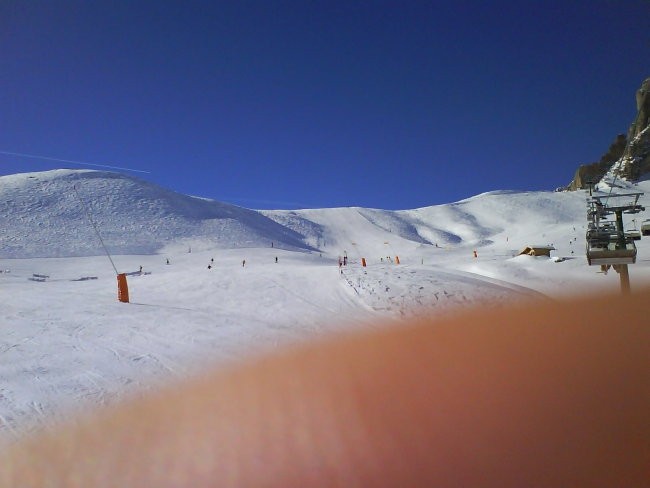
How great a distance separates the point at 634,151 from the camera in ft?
300

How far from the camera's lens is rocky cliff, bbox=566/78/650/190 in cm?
8975

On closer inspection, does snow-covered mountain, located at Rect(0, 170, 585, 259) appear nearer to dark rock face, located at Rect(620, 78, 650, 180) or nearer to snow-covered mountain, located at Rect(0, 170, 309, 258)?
snow-covered mountain, located at Rect(0, 170, 309, 258)

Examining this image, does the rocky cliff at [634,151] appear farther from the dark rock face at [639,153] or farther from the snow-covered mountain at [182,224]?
the snow-covered mountain at [182,224]


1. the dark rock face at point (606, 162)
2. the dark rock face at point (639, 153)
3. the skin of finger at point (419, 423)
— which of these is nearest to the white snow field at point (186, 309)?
the skin of finger at point (419, 423)

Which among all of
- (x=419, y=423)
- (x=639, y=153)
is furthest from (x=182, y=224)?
(x=639, y=153)

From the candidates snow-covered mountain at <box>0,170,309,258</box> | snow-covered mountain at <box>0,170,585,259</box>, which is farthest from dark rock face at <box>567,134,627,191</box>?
snow-covered mountain at <box>0,170,309,258</box>

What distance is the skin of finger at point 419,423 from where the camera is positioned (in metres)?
2.05

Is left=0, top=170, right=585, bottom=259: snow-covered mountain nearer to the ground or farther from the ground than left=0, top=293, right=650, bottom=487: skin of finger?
farther from the ground

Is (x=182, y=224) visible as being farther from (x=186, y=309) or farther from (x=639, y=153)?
(x=639, y=153)

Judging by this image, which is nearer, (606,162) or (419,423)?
(419,423)

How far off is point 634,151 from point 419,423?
112 meters

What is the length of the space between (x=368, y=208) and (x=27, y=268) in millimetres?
75982

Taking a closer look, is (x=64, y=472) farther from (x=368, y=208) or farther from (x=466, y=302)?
(x=368, y=208)

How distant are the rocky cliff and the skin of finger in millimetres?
99496
